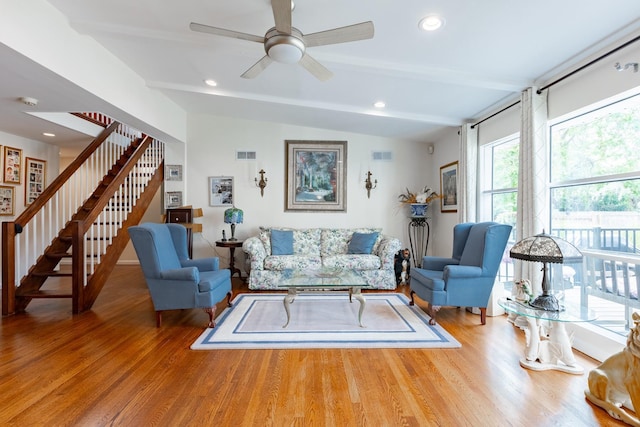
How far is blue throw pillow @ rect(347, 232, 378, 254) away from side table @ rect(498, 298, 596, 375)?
8.59 ft

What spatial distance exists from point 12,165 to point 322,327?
581cm

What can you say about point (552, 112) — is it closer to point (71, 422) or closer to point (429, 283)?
point (429, 283)

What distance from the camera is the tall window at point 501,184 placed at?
3.71 meters

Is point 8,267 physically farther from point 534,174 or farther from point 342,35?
point 534,174

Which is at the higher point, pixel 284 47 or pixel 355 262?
pixel 284 47

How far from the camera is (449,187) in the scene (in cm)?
495

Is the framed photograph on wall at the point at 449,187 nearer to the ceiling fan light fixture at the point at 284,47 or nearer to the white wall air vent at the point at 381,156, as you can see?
the white wall air vent at the point at 381,156

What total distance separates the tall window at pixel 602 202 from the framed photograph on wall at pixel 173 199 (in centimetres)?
547

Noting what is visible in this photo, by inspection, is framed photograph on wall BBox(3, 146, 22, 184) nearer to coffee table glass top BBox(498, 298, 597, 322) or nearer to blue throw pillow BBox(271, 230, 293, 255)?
blue throw pillow BBox(271, 230, 293, 255)

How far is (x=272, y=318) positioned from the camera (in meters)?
3.32

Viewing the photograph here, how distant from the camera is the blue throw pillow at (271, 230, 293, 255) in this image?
193 inches

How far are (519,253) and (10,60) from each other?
4317 millimetres

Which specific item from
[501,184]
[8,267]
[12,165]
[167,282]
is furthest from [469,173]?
[12,165]

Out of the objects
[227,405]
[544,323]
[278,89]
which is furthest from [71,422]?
[278,89]
